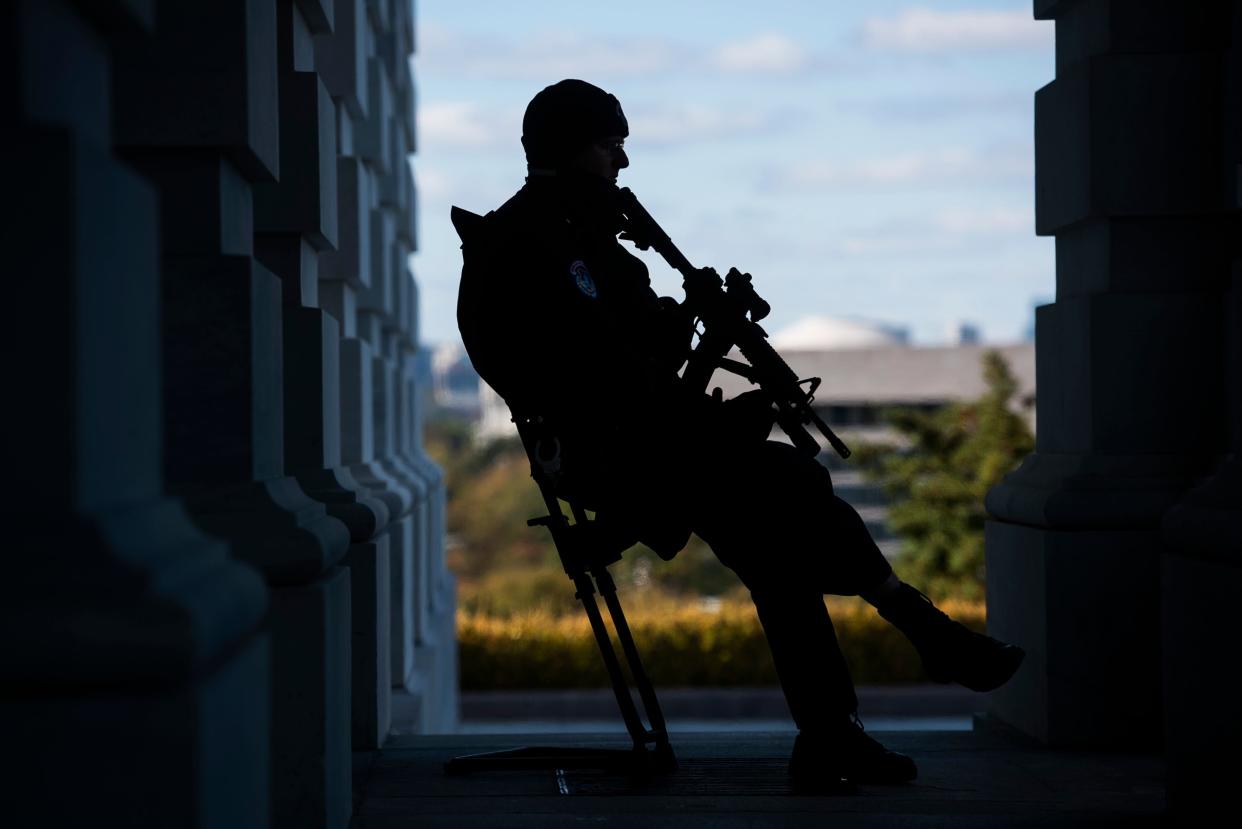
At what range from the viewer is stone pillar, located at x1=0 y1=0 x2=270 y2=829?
1973mm

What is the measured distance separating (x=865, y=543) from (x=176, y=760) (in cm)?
220

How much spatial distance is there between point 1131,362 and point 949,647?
1.38 meters

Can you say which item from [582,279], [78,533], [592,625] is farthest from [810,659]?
[78,533]

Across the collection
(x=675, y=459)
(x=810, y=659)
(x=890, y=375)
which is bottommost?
(x=810, y=659)

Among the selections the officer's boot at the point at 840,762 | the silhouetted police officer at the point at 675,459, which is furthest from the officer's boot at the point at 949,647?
the officer's boot at the point at 840,762

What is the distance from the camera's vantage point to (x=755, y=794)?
401cm

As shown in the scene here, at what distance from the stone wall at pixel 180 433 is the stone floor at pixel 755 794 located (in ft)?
1.08

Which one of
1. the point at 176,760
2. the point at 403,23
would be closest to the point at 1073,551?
the point at 176,760

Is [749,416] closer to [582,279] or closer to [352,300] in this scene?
[582,279]

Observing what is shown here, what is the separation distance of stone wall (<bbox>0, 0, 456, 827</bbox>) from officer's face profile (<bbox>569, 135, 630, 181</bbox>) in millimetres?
801

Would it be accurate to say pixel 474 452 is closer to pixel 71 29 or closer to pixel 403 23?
pixel 403 23

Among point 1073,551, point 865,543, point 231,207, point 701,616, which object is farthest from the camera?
point 701,616

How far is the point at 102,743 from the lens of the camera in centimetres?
203

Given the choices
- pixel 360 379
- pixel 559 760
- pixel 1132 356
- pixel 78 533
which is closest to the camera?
Answer: pixel 78 533
